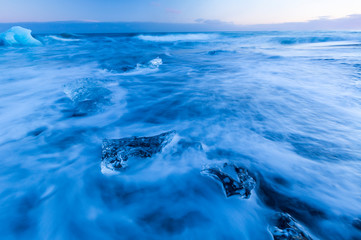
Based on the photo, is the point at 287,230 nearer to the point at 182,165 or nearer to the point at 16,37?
the point at 182,165

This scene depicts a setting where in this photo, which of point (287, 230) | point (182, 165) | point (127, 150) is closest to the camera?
point (287, 230)

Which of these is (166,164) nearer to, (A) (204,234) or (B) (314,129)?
(A) (204,234)

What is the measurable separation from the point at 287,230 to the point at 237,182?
60 centimetres

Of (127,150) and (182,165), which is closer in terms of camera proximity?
(127,150)

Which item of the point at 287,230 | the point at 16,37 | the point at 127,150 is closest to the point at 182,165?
the point at 127,150

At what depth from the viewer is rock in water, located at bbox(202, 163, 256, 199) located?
1.91 meters

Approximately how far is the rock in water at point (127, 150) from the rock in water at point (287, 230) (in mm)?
1572

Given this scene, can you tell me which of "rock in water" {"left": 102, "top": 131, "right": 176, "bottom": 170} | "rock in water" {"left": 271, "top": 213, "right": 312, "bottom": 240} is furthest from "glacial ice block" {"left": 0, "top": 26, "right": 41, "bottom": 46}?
"rock in water" {"left": 271, "top": 213, "right": 312, "bottom": 240}

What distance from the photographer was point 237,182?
196 centimetres

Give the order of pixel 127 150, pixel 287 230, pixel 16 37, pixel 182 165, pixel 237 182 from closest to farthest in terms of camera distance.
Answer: pixel 287 230
pixel 237 182
pixel 127 150
pixel 182 165
pixel 16 37

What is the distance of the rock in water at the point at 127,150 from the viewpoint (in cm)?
225

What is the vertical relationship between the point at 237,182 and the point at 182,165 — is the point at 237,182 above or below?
above

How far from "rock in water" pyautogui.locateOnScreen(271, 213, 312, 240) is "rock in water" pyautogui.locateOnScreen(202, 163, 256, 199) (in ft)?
1.16

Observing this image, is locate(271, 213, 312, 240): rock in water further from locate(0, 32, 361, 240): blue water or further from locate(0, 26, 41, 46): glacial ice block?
locate(0, 26, 41, 46): glacial ice block
